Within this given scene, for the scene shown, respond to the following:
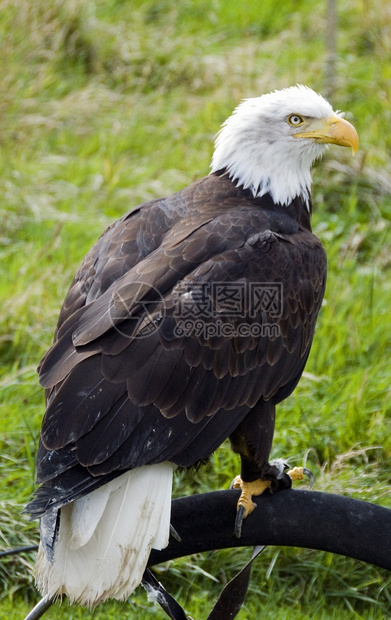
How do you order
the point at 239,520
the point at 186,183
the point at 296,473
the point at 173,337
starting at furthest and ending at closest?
the point at 186,183, the point at 296,473, the point at 239,520, the point at 173,337

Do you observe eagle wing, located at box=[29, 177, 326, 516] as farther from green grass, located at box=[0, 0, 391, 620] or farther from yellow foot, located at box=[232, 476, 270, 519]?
green grass, located at box=[0, 0, 391, 620]

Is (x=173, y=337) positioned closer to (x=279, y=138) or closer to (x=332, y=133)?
(x=279, y=138)

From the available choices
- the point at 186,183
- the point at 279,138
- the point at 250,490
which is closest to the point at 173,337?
the point at 250,490

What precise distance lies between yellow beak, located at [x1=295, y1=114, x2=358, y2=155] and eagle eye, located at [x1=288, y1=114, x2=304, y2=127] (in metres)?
0.04

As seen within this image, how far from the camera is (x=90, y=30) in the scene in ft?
25.4

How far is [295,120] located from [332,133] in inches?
6.3

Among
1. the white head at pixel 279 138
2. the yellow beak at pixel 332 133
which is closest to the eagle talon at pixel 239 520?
the white head at pixel 279 138

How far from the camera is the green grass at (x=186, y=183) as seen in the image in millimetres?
3771

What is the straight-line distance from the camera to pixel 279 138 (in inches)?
142

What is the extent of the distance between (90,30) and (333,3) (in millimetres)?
2193

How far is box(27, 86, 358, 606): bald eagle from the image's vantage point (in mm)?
2660

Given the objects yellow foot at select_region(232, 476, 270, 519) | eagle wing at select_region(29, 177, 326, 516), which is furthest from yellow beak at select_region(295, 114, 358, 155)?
yellow foot at select_region(232, 476, 270, 519)

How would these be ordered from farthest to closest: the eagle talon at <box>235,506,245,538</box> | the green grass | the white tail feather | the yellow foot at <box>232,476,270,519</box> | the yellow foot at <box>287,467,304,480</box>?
the green grass < the yellow foot at <box>287,467,304,480</box> < the yellow foot at <box>232,476,270,519</box> < the eagle talon at <box>235,506,245,538</box> < the white tail feather

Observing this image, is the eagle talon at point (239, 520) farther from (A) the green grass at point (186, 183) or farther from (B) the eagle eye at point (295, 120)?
(B) the eagle eye at point (295, 120)
